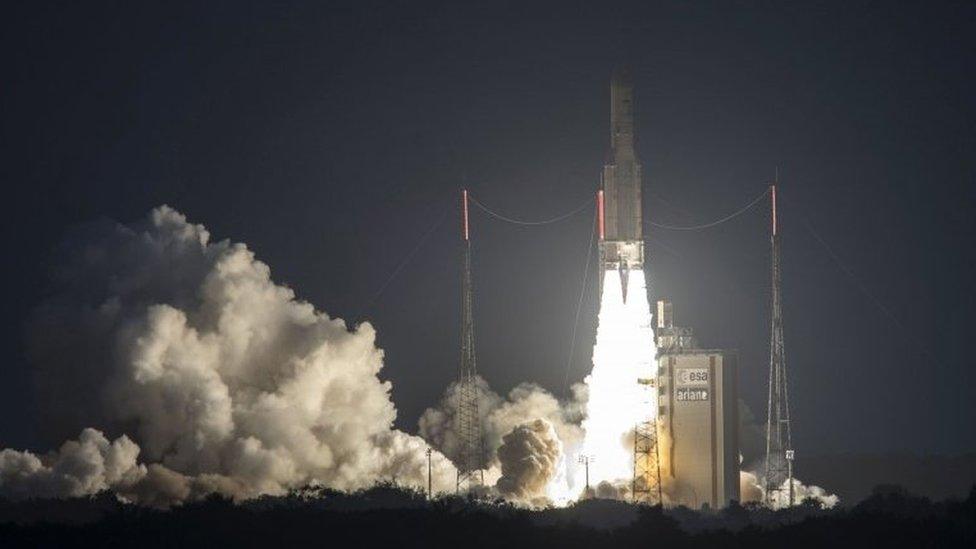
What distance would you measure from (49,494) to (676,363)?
20699 millimetres

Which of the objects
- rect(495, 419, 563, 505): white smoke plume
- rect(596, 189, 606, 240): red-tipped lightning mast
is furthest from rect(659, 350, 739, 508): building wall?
rect(596, 189, 606, 240): red-tipped lightning mast

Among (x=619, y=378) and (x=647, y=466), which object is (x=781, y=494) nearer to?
(x=647, y=466)

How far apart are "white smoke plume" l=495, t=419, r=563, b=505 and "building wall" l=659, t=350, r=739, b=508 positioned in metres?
3.83

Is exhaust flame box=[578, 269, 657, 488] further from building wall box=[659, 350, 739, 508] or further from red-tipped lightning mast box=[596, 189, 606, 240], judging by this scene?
red-tipped lightning mast box=[596, 189, 606, 240]

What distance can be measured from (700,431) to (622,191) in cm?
826

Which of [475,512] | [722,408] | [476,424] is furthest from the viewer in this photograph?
[476,424]

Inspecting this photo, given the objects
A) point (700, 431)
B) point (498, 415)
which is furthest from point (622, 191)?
point (498, 415)

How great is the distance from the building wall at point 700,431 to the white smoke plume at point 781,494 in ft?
8.43

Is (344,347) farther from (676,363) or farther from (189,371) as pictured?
(676,363)

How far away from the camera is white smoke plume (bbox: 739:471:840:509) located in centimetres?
10256

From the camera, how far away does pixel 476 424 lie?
106 m

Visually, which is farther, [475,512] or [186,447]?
[186,447]

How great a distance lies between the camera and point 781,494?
103875 mm

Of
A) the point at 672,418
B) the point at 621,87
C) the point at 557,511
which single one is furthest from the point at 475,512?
the point at 621,87
